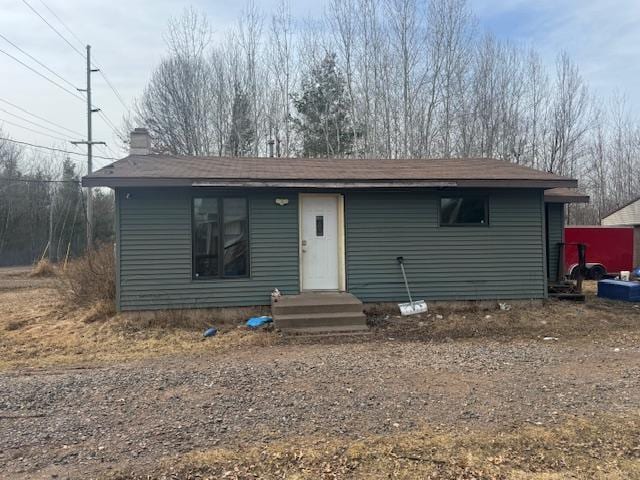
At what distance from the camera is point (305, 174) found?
936cm

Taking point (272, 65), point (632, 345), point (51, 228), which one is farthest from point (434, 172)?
point (51, 228)

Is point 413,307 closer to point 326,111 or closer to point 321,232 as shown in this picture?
point 321,232

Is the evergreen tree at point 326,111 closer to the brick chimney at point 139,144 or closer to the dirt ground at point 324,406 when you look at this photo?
the brick chimney at point 139,144

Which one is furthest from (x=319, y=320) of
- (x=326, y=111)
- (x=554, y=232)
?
(x=326, y=111)

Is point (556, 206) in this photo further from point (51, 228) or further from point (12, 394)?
point (51, 228)

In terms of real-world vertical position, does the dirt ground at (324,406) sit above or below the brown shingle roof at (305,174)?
below

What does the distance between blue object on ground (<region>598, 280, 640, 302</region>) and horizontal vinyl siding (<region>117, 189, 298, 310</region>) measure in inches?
320

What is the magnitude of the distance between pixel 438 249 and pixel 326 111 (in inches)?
626

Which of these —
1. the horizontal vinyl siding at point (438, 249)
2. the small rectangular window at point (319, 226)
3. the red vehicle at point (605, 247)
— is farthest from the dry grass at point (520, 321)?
the red vehicle at point (605, 247)

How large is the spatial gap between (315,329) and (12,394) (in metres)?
4.21

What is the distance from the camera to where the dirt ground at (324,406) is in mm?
3234

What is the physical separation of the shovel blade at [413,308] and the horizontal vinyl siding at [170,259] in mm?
2415

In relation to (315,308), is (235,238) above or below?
above

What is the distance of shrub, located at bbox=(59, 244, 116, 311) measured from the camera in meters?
9.95
